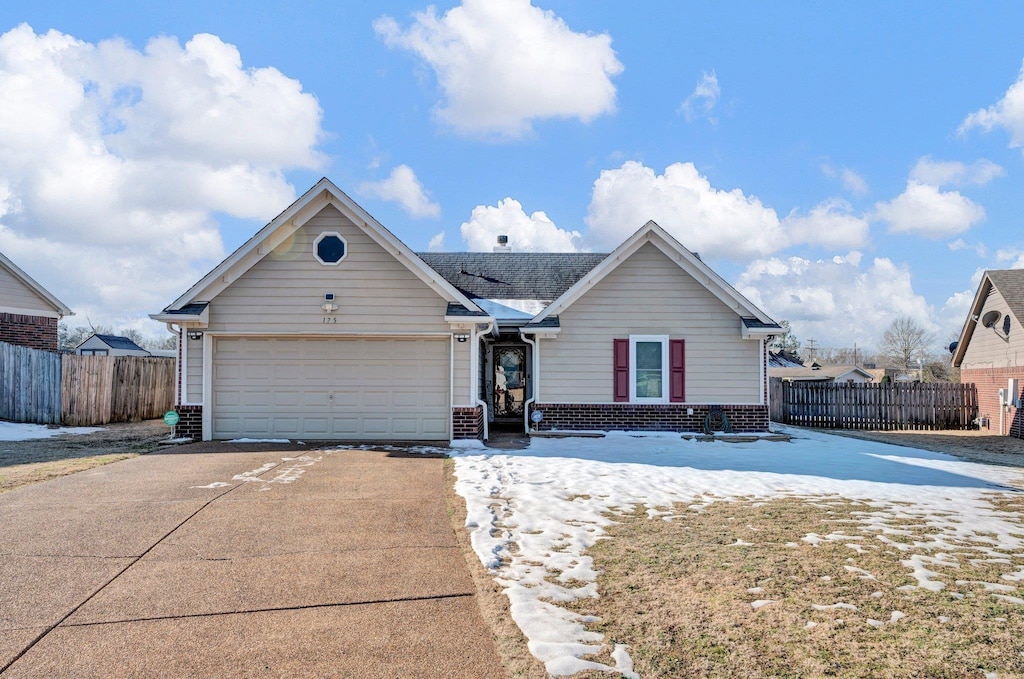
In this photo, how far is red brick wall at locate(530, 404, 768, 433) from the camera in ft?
46.8

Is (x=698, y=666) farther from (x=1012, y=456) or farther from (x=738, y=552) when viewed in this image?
(x=1012, y=456)

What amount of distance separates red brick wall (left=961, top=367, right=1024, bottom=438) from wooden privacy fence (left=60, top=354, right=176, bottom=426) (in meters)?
24.9

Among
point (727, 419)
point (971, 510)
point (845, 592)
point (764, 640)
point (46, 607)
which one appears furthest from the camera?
point (727, 419)

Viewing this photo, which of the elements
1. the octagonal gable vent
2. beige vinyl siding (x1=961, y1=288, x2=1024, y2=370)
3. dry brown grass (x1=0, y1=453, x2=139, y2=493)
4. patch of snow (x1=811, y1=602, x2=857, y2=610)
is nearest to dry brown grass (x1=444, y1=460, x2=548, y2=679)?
patch of snow (x1=811, y1=602, x2=857, y2=610)

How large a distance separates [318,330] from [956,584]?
36.5 ft

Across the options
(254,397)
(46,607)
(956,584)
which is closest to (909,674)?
(956,584)

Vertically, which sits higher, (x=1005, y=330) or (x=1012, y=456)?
(x=1005, y=330)

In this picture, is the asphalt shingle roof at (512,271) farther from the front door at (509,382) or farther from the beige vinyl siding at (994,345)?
the beige vinyl siding at (994,345)

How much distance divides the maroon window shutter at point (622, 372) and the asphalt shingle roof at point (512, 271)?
3.69 m

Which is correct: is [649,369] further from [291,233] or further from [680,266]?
[291,233]

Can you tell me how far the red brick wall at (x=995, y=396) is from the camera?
17281 mm

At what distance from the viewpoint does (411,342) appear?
13312 millimetres

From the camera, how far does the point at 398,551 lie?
5.55 metres

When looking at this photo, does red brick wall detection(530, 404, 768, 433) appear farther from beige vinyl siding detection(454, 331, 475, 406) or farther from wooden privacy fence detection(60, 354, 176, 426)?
wooden privacy fence detection(60, 354, 176, 426)
